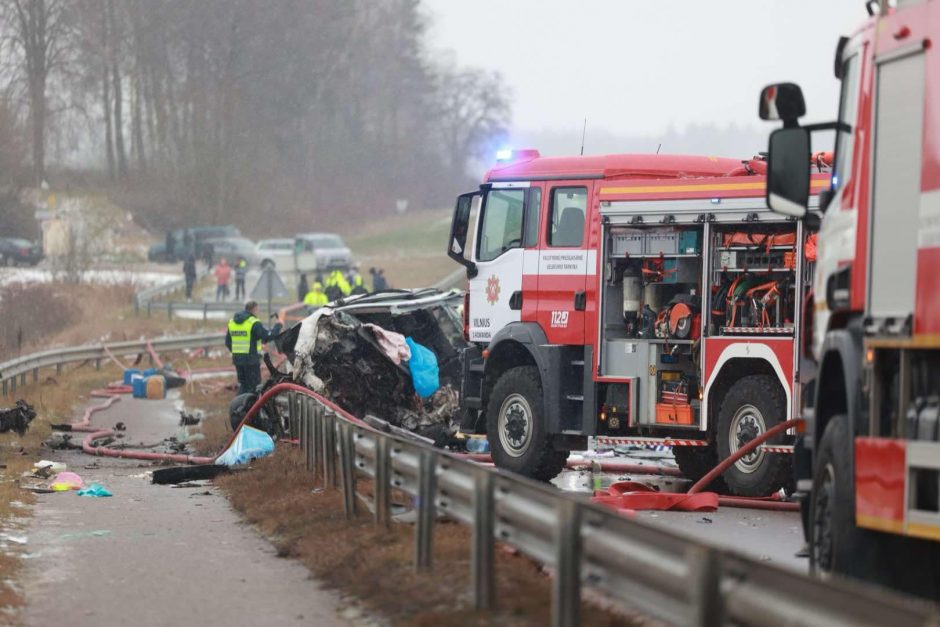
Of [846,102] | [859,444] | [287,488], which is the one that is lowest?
[287,488]

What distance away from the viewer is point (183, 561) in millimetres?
12391

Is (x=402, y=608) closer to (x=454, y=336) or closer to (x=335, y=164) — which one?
(x=454, y=336)

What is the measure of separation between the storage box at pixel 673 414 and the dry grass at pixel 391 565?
350 cm

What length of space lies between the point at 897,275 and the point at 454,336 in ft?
51.8

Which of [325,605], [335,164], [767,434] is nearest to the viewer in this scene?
[325,605]

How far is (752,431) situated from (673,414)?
1.00 meters

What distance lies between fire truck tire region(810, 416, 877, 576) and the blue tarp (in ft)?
37.1

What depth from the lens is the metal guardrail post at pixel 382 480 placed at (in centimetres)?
1195

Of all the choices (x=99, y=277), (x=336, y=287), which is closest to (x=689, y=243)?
(x=336, y=287)

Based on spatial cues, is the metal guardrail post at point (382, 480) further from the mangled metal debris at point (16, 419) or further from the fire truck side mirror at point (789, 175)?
the mangled metal debris at point (16, 419)

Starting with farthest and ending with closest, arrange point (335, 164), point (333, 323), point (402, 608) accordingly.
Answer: point (335, 164) < point (333, 323) < point (402, 608)

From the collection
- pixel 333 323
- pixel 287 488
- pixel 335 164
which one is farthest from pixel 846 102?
pixel 335 164

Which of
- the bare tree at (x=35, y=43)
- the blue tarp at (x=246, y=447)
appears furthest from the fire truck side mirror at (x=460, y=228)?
the bare tree at (x=35, y=43)

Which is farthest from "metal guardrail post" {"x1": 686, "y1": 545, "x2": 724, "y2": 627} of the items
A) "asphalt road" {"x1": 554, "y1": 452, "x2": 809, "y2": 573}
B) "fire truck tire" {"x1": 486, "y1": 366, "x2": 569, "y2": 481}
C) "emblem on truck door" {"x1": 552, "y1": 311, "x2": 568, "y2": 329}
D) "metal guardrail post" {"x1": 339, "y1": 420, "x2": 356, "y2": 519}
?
"emblem on truck door" {"x1": 552, "y1": 311, "x2": 568, "y2": 329}
